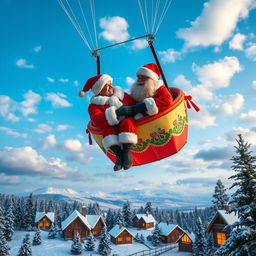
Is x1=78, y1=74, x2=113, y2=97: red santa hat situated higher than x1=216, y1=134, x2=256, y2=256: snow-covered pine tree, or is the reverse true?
x1=78, y1=74, x2=113, y2=97: red santa hat

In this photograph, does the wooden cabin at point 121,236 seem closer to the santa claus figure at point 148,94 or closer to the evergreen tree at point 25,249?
the evergreen tree at point 25,249

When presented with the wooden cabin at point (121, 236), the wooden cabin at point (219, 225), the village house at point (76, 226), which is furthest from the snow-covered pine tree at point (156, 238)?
the wooden cabin at point (219, 225)

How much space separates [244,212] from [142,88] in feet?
28.8

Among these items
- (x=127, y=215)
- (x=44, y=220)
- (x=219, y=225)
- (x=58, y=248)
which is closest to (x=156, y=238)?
(x=58, y=248)

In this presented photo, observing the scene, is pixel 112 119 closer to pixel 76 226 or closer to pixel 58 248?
pixel 58 248

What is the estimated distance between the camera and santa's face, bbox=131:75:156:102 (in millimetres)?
5051

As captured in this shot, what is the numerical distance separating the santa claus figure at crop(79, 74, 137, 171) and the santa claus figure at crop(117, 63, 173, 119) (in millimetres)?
177

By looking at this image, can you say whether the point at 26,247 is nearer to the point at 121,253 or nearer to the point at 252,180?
the point at 121,253

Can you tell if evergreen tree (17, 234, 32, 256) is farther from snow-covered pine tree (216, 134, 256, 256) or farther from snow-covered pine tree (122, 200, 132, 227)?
snow-covered pine tree (122, 200, 132, 227)

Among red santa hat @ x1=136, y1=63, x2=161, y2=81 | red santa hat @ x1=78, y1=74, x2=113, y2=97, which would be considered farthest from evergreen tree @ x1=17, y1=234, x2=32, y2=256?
red santa hat @ x1=136, y1=63, x2=161, y2=81

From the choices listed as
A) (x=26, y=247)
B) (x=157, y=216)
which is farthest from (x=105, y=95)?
(x=157, y=216)

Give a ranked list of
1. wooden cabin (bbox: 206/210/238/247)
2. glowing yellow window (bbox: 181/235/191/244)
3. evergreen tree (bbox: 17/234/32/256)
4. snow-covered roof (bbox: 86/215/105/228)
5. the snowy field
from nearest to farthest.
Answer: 1. wooden cabin (bbox: 206/210/238/247)
2. evergreen tree (bbox: 17/234/32/256)
3. the snowy field
4. glowing yellow window (bbox: 181/235/191/244)
5. snow-covered roof (bbox: 86/215/105/228)

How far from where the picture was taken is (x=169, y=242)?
4784cm

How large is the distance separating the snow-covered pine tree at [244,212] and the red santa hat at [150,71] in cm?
867
